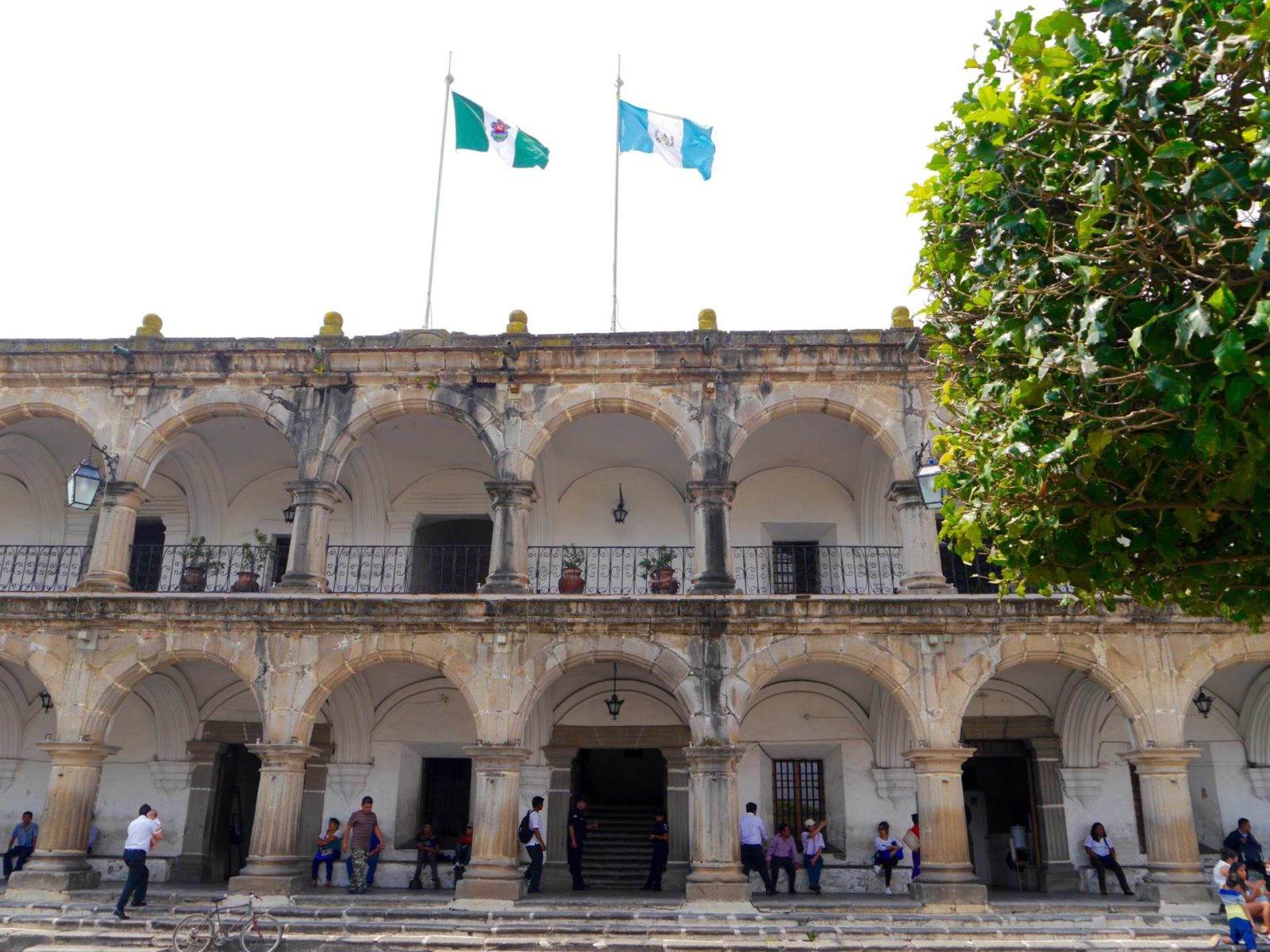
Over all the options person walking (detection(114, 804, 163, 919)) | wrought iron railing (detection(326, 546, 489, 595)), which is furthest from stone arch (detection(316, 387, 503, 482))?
person walking (detection(114, 804, 163, 919))

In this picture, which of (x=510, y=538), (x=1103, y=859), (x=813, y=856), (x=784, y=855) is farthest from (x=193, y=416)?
(x=1103, y=859)

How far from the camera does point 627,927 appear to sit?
37.9 ft

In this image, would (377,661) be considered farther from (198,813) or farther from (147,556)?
(147,556)

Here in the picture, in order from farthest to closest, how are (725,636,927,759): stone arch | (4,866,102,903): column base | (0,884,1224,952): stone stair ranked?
(725,636,927,759): stone arch
(4,866,102,903): column base
(0,884,1224,952): stone stair

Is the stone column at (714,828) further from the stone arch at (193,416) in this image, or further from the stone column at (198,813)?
the stone column at (198,813)

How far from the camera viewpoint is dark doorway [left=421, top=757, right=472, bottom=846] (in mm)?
15852

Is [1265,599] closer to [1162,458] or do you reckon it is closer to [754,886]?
[1162,458]

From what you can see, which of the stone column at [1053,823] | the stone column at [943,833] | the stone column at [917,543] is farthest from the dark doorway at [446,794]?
the stone column at [1053,823]

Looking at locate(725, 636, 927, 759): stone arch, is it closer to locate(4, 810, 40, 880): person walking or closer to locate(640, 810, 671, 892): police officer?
locate(640, 810, 671, 892): police officer

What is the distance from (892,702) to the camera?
15.3m

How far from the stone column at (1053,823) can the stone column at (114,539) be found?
13.2 m

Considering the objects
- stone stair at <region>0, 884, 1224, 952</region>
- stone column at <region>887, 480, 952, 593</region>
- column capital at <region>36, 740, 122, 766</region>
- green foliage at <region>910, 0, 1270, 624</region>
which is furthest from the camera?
stone column at <region>887, 480, 952, 593</region>

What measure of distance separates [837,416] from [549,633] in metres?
4.95

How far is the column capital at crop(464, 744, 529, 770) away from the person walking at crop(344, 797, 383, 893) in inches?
99.0
